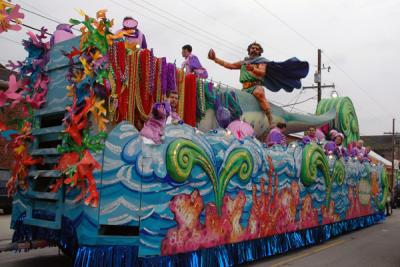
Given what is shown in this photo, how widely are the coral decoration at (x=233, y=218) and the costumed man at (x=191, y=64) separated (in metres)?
2.02

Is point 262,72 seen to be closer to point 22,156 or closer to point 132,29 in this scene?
point 132,29

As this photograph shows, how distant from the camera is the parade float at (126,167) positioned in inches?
212

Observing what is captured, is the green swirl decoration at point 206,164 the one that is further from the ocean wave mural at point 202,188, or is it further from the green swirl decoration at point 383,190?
the green swirl decoration at point 383,190

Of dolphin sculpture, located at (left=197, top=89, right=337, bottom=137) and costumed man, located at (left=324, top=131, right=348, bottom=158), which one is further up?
dolphin sculpture, located at (left=197, top=89, right=337, bottom=137)

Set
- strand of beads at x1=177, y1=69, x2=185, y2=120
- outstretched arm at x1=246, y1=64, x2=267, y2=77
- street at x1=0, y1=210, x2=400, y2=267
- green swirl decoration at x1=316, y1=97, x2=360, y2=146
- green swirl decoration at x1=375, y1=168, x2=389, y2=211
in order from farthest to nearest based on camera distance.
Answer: green swirl decoration at x1=375, y1=168, x2=389, y2=211 → green swirl decoration at x1=316, y1=97, x2=360, y2=146 → outstretched arm at x1=246, y1=64, x2=267, y2=77 → street at x1=0, y1=210, x2=400, y2=267 → strand of beads at x1=177, y1=69, x2=185, y2=120

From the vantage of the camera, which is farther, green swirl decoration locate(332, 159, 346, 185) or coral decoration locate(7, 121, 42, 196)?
green swirl decoration locate(332, 159, 346, 185)

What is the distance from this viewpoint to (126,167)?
5473 mm

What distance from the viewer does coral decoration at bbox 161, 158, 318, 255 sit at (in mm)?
5926

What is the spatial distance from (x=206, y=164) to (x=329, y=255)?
4150mm

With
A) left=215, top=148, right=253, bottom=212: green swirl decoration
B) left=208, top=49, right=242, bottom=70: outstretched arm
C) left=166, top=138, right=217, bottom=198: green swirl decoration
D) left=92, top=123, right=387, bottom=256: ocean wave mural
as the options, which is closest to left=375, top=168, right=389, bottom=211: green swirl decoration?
left=92, top=123, right=387, bottom=256: ocean wave mural

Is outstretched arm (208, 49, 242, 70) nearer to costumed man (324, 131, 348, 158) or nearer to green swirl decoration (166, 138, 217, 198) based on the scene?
costumed man (324, 131, 348, 158)

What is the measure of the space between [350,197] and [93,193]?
30.9ft

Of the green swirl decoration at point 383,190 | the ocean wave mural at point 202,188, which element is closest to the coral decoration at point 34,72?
the ocean wave mural at point 202,188

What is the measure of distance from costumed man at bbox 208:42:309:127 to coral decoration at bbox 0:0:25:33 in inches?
233
